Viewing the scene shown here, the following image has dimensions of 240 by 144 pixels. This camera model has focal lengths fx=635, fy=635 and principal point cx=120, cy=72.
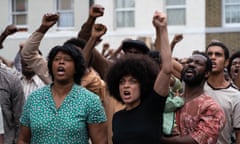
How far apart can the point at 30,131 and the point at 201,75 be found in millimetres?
1501

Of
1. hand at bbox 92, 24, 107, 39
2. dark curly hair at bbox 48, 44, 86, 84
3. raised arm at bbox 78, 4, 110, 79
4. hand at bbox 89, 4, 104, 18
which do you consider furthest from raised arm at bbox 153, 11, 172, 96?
raised arm at bbox 78, 4, 110, 79

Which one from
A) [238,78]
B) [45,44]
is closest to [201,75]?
[238,78]

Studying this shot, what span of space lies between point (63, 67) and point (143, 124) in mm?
959

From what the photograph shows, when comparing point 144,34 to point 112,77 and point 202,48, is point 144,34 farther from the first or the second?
point 112,77

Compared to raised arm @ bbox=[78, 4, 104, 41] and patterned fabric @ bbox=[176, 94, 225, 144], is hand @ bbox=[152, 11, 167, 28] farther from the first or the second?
raised arm @ bbox=[78, 4, 104, 41]

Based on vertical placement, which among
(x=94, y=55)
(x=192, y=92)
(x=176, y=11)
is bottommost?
(x=192, y=92)

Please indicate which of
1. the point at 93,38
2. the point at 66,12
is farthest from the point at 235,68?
the point at 66,12

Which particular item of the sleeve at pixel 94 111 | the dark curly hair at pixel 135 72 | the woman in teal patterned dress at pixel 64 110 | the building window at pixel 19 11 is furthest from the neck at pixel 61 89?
the building window at pixel 19 11

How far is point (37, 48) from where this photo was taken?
6.18m

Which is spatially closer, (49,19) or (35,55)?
(49,19)

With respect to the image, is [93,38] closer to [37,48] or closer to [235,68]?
[37,48]

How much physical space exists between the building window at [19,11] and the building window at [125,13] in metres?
3.76

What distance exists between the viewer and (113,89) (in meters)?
4.96

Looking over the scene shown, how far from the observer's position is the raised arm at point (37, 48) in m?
5.89
